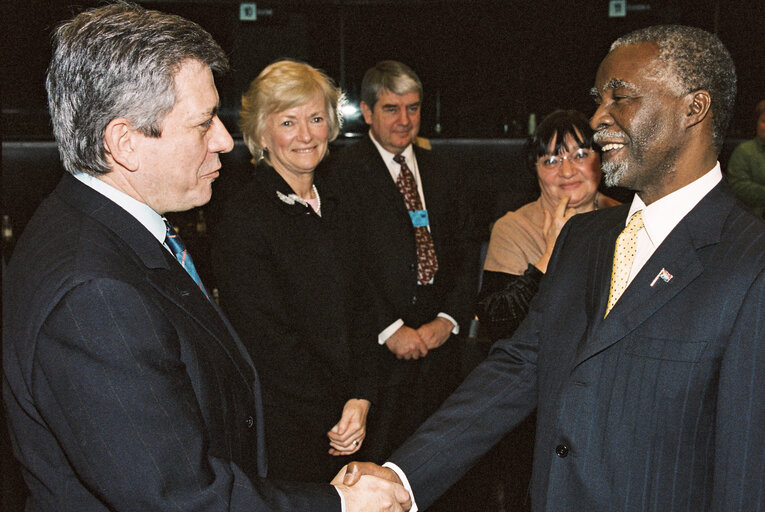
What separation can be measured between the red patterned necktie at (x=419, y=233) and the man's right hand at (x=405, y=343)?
10.4 inches

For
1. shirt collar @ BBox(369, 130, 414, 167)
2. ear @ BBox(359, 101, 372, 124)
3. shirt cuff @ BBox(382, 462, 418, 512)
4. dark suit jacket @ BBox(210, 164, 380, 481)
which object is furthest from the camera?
ear @ BBox(359, 101, 372, 124)

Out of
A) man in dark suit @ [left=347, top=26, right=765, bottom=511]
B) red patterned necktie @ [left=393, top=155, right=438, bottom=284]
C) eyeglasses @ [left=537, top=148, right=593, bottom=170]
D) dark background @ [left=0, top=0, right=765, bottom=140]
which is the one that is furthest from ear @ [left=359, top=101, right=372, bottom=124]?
dark background @ [left=0, top=0, right=765, bottom=140]

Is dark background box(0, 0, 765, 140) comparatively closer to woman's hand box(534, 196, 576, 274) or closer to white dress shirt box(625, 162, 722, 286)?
woman's hand box(534, 196, 576, 274)

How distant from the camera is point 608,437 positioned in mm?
1299

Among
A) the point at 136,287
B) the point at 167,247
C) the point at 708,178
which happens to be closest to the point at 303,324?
the point at 167,247

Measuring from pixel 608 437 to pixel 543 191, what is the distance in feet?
5.14

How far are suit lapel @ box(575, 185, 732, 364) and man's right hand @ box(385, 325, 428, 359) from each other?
1729mm

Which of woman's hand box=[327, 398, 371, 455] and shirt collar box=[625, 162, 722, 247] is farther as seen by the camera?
woman's hand box=[327, 398, 371, 455]

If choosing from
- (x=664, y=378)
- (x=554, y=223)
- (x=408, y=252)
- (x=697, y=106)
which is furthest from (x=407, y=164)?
(x=664, y=378)

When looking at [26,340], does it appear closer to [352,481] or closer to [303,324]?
[352,481]

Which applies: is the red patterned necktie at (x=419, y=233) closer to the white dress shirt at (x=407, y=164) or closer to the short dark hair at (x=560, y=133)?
the white dress shirt at (x=407, y=164)

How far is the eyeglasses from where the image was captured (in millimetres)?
2645

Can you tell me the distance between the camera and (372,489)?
5.26ft

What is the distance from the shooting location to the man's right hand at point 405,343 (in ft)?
10.0
